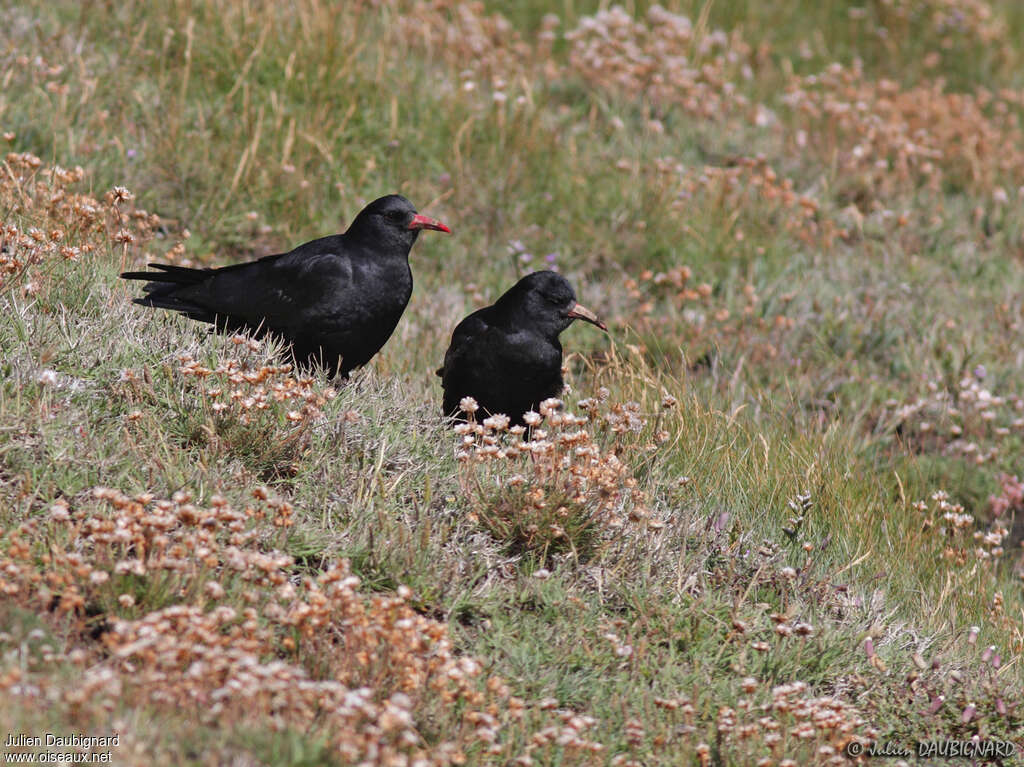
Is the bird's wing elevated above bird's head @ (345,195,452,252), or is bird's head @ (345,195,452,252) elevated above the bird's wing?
bird's head @ (345,195,452,252)

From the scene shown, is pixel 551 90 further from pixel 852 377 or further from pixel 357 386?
pixel 357 386

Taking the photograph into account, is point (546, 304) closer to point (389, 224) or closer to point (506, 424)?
point (389, 224)

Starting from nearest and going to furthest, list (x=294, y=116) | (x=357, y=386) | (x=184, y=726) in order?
1. (x=184, y=726)
2. (x=357, y=386)
3. (x=294, y=116)

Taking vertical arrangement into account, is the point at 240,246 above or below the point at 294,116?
below

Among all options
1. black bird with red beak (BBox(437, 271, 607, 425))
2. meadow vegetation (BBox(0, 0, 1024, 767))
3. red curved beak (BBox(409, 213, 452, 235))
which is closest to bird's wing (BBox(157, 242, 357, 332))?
meadow vegetation (BBox(0, 0, 1024, 767))

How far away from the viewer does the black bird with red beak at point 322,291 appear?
18.0 feet

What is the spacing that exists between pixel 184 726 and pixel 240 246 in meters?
5.01

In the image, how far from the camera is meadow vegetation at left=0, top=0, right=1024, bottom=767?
3.52 meters

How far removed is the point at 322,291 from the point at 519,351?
3.11ft

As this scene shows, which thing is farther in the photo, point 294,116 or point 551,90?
point 551,90

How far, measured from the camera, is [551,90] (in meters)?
9.82

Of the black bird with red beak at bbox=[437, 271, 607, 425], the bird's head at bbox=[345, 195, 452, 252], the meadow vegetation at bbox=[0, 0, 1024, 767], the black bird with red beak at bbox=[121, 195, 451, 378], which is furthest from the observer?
the bird's head at bbox=[345, 195, 452, 252]

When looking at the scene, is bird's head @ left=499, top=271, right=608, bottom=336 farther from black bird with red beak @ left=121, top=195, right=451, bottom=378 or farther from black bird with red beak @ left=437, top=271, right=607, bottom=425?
black bird with red beak @ left=121, top=195, right=451, bottom=378

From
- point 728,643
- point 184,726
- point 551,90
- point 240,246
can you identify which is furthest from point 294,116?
point 184,726
